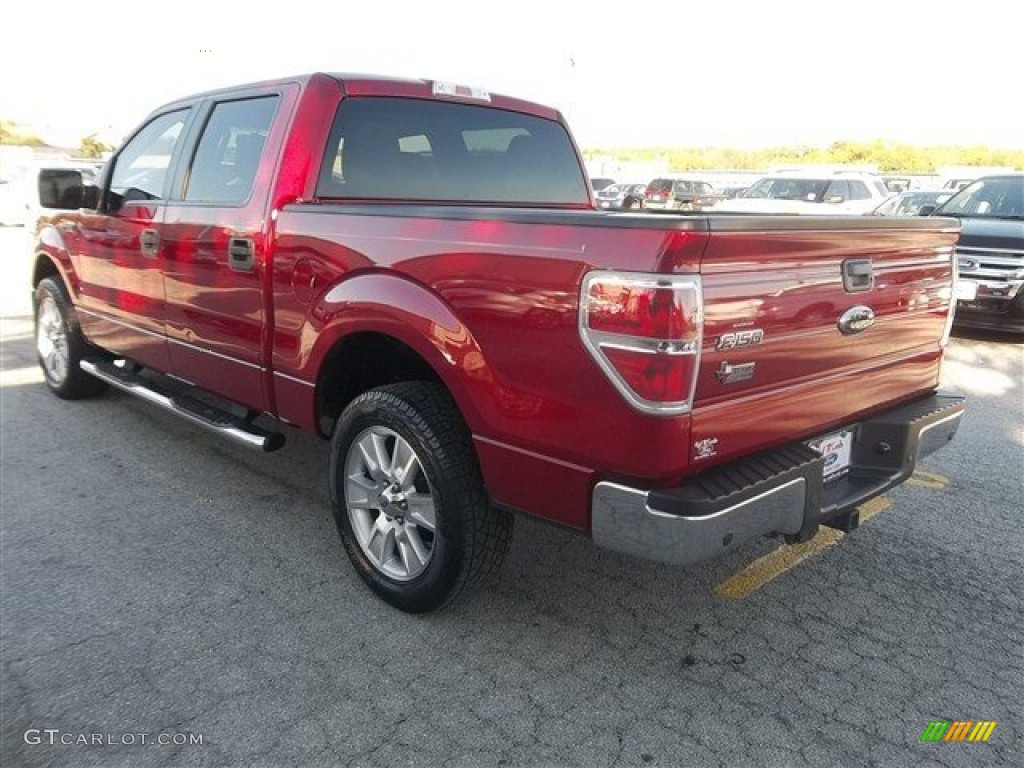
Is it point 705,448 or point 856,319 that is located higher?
point 856,319

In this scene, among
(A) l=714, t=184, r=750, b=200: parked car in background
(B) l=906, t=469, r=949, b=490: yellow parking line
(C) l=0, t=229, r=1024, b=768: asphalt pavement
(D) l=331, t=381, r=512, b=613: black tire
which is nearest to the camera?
(C) l=0, t=229, r=1024, b=768: asphalt pavement

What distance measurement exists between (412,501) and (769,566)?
5.27 feet

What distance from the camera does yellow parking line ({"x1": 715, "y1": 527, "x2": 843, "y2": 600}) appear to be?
3.28 m

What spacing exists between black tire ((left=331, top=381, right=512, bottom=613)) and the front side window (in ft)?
6.93

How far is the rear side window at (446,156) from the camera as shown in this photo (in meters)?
3.50

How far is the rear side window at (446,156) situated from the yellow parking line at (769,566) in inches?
82.7

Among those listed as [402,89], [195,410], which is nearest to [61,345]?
[195,410]

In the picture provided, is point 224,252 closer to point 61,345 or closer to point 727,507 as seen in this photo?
point 727,507

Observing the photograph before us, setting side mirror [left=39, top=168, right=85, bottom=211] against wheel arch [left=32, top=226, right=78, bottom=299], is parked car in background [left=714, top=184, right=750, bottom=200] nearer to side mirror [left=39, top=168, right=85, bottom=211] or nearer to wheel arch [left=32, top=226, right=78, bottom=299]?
wheel arch [left=32, top=226, right=78, bottom=299]

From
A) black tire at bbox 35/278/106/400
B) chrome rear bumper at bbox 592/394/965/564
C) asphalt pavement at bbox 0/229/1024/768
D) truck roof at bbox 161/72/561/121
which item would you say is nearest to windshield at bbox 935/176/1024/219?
asphalt pavement at bbox 0/229/1024/768

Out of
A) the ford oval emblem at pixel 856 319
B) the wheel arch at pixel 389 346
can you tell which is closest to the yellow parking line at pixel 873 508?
the ford oval emblem at pixel 856 319

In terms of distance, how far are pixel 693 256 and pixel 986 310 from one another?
762 centimetres

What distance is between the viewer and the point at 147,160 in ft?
15.1

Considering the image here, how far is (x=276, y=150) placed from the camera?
343 centimetres
